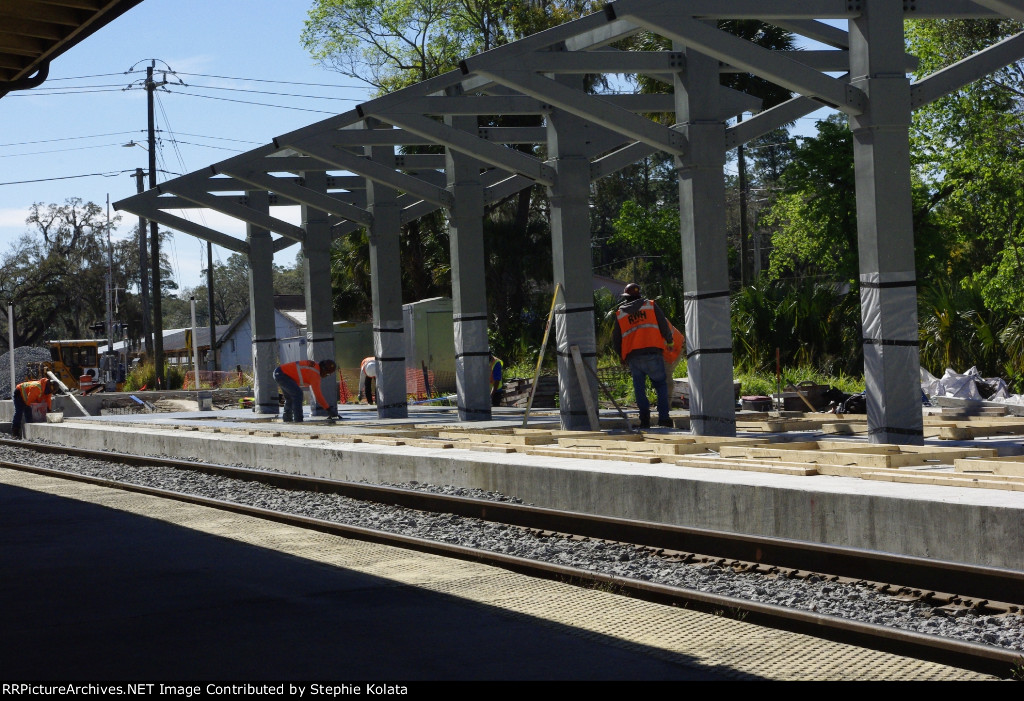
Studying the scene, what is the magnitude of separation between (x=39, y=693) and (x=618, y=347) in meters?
12.3

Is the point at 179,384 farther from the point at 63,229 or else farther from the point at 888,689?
the point at 888,689

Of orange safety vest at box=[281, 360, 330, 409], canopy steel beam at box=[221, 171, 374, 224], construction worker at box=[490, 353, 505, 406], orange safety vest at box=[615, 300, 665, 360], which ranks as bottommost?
construction worker at box=[490, 353, 505, 406]

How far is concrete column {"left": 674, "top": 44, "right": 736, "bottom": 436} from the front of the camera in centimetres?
1554

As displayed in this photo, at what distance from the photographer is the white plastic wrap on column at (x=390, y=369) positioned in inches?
923

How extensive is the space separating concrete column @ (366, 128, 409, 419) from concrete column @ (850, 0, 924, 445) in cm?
1169

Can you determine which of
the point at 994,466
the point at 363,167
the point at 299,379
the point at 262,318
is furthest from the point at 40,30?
the point at 262,318

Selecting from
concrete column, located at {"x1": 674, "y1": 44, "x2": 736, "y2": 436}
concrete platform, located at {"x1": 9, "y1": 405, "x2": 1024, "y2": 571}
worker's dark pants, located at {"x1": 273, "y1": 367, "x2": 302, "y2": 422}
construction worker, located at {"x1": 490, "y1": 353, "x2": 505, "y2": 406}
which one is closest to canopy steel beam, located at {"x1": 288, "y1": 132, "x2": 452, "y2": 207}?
concrete platform, located at {"x1": 9, "y1": 405, "x2": 1024, "y2": 571}

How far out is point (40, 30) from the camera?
10.1 metres

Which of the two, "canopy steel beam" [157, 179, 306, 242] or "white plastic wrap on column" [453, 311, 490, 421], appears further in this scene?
"canopy steel beam" [157, 179, 306, 242]

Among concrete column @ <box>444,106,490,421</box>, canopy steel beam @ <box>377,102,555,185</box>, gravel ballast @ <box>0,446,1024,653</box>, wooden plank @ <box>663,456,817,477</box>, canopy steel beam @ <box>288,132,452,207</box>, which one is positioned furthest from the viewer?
concrete column @ <box>444,106,490,421</box>

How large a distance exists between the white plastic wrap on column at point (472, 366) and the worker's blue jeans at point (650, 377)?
4085 mm

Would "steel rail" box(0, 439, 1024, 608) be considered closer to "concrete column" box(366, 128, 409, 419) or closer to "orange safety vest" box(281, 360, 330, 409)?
"orange safety vest" box(281, 360, 330, 409)

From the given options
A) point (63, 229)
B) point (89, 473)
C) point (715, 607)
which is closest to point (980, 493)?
point (715, 607)

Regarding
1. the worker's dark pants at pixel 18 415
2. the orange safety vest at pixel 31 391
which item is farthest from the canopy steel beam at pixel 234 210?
the worker's dark pants at pixel 18 415
